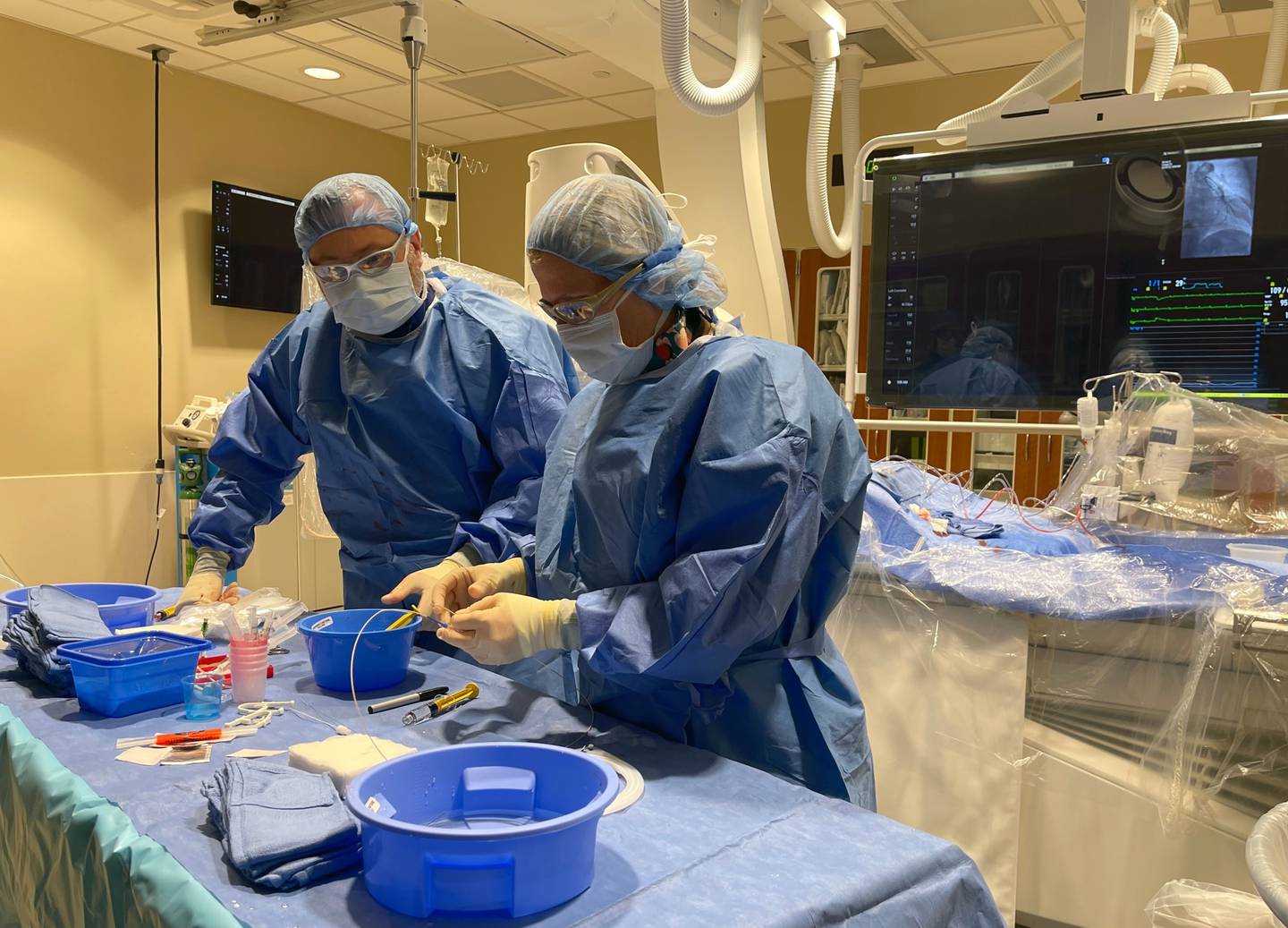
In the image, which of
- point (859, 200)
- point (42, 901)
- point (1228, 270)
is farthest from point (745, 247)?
point (42, 901)

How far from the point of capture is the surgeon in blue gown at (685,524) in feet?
3.75

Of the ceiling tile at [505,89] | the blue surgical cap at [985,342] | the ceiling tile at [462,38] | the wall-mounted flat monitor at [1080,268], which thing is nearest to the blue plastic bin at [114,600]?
the wall-mounted flat monitor at [1080,268]

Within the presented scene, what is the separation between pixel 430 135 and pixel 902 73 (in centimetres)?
295

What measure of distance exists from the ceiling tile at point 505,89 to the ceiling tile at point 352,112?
2.35ft

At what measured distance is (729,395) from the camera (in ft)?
3.90

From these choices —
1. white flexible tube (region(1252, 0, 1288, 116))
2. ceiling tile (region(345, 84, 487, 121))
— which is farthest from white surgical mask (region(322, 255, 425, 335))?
ceiling tile (region(345, 84, 487, 121))

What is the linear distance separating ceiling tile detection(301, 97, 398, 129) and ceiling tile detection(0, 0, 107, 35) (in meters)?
1.29

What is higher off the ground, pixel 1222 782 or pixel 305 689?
pixel 305 689

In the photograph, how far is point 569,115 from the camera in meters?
5.69

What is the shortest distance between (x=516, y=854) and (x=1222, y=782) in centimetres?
155

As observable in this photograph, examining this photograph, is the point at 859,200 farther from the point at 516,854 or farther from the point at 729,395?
the point at 516,854

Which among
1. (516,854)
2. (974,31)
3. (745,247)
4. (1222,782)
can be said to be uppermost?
(974,31)

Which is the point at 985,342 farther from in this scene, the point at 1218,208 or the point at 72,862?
the point at 72,862

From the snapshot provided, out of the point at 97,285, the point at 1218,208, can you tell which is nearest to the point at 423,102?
the point at 97,285
